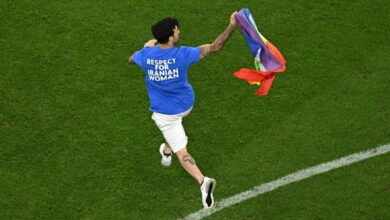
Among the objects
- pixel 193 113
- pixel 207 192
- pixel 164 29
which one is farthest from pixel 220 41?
pixel 193 113

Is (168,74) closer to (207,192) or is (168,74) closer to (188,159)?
(188,159)

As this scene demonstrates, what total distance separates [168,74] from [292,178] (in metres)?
2.19

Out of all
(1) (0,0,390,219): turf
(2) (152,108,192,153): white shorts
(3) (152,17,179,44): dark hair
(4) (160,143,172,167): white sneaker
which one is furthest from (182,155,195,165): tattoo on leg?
(3) (152,17,179,44): dark hair

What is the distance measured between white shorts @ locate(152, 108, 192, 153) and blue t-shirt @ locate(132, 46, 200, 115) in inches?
3.3

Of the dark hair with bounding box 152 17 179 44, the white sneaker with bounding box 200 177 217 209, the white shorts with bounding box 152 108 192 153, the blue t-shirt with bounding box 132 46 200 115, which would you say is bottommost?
the white sneaker with bounding box 200 177 217 209

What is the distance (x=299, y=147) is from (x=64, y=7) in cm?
461

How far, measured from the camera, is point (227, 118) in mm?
10375

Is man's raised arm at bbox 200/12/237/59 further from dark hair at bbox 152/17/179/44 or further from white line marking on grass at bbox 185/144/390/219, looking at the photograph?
white line marking on grass at bbox 185/144/390/219

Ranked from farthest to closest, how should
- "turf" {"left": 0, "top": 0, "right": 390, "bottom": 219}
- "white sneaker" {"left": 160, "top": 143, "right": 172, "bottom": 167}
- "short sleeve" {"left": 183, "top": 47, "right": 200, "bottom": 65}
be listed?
"white sneaker" {"left": 160, "top": 143, "right": 172, "bottom": 167} < "turf" {"left": 0, "top": 0, "right": 390, "bottom": 219} < "short sleeve" {"left": 183, "top": 47, "right": 200, "bottom": 65}

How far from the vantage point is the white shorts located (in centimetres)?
895

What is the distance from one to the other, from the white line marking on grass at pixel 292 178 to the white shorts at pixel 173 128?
835 millimetres

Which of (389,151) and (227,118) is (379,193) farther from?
(227,118)

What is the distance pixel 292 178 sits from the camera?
946cm

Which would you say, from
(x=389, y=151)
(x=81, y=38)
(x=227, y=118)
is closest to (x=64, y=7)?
(x=81, y=38)
